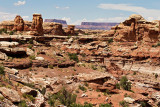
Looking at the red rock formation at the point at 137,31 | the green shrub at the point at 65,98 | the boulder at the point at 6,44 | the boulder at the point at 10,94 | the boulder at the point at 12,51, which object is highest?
the red rock formation at the point at 137,31

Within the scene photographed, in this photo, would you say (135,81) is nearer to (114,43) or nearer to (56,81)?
(114,43)

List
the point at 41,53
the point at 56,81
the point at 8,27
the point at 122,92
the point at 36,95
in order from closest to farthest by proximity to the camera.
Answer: the point at 36,95 → the point at 56,81 → the point at 122,92 → the point at 41,53 → the point at 8,27

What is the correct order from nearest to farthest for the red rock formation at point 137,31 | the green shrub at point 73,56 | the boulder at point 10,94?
the boulder at point 10,94 < the green shrub at point 73,56 < the red rock formation at point 137,31

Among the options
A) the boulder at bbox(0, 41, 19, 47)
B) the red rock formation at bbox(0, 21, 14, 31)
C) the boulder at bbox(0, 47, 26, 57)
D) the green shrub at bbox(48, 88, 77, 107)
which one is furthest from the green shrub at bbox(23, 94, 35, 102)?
the red rock formation at bbox(0, 21, 14, 31)

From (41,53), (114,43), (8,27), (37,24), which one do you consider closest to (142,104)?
(41,53)

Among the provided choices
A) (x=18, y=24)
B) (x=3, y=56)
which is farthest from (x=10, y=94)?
(x=18, y=24)

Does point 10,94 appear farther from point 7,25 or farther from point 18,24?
point 7,25

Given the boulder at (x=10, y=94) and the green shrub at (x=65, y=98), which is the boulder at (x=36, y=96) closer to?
the boulder at (x=10, y=94)

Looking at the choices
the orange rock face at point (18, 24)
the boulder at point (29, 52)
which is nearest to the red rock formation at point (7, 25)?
the orange rock face at point (18, 24)

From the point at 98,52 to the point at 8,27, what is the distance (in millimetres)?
29267

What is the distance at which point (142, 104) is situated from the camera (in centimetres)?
2700

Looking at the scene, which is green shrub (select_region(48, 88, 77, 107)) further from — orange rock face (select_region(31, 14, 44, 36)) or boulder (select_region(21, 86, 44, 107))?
orange rock face (select_region(31, 14, 44, 36))

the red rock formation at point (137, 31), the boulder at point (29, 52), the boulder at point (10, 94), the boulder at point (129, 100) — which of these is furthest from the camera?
the red rock formation at point (137, 31)

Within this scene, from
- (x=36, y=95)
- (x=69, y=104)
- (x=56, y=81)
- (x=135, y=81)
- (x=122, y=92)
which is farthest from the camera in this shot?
(x=135, y=81)
